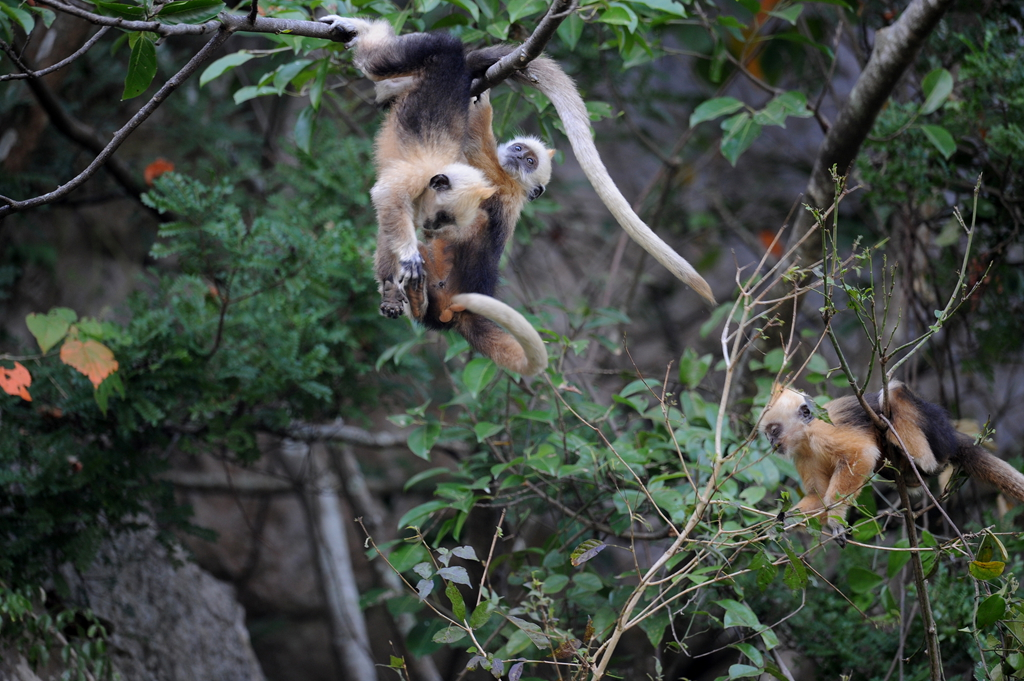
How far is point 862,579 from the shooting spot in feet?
9.92

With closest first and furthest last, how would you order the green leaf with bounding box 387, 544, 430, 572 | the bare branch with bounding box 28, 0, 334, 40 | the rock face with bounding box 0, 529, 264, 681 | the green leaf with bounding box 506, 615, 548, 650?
the bare branch with bounding box 28, 0, 334, 40 < the green leaf with bounding box 506, 615, 548, 650 < the green leaf with bounding box 387, 544, 430, 572 < the rock face with bounding box 0, 529, 264, 681

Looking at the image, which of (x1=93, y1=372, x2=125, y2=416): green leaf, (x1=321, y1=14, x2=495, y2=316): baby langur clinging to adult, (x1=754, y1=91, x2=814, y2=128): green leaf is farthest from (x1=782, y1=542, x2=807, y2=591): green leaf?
(x1=93, y1=372, x2=125, y2=416): green leaf

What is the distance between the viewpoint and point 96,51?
5262 mm

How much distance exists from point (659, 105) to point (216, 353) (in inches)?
213

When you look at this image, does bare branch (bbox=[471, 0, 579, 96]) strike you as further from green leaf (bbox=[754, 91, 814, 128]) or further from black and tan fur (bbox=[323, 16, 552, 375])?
green leaf (bbox=[754, 91, 814, 128])

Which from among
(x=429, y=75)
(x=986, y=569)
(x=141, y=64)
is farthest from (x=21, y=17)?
(x=986, y=569)

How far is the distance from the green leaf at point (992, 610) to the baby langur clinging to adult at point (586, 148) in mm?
1376

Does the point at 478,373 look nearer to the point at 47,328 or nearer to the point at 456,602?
the point at 456,602

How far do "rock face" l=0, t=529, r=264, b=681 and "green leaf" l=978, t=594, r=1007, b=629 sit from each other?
3.51 m

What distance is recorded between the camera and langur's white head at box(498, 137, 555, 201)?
2.83 metres

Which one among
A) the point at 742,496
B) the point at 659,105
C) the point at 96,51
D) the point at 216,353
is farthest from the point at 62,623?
the point at 659,105

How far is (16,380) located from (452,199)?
7.02ft

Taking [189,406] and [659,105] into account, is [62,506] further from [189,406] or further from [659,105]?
[659,105]

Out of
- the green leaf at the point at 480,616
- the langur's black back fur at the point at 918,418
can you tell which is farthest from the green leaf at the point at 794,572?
the green leaf at the point at 480,616
